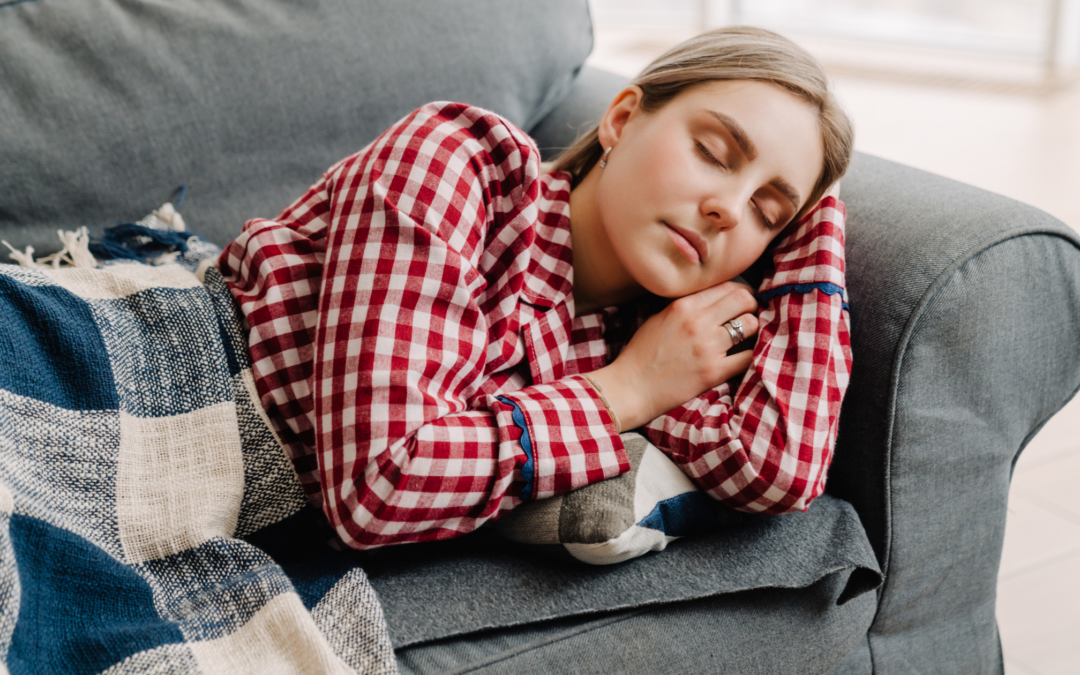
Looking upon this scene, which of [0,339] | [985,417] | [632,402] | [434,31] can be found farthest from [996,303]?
[0,339]

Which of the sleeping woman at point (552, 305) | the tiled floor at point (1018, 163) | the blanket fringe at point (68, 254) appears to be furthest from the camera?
the tiled floor at point (1018, 163)

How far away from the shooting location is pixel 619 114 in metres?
0.99

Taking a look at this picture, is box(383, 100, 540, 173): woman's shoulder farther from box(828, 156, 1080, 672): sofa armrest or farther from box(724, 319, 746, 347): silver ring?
box(828, 156, 1080, 672): sofa armrest

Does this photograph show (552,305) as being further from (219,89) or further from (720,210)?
(219,89)

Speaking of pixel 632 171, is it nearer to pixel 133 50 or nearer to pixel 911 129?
pixel 133 50

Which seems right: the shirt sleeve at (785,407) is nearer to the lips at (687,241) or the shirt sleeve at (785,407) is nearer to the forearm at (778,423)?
the forearm at (778,423)

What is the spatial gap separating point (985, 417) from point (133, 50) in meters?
1.10

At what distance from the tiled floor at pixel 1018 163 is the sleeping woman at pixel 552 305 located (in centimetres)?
52

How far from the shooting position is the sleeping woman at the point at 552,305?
0.76 meters

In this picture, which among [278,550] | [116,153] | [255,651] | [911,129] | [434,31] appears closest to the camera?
[255,651]

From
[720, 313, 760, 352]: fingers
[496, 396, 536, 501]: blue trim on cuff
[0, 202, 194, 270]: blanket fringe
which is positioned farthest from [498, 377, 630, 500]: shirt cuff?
[0, 202, 194, 270]: blanket fringe

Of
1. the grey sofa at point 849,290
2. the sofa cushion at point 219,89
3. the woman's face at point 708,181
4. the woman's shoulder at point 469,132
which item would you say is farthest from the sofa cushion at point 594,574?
the sofa cushion at point 219,89

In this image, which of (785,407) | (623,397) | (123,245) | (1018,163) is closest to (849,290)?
(785,407)

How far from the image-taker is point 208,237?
1127mm
